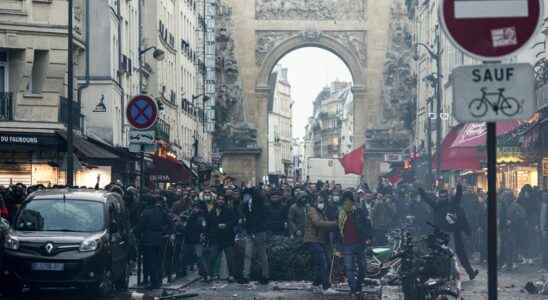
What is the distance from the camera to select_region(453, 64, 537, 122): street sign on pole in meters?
6.03

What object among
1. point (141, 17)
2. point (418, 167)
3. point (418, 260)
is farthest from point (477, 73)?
point (418, 167)

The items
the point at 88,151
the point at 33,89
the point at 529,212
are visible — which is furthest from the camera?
the point at 33,89

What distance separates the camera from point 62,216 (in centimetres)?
1845

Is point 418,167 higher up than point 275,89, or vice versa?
point 275,89

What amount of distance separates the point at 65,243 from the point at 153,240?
378 centimetres

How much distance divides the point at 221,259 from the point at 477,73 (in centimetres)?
1818

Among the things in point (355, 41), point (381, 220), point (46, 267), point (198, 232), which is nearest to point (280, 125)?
point (355, 41)

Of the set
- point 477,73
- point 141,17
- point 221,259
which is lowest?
point 221,259

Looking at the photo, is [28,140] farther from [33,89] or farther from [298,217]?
[298,217]

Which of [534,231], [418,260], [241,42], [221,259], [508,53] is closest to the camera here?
[508,53]

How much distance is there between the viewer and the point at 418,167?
63.9m

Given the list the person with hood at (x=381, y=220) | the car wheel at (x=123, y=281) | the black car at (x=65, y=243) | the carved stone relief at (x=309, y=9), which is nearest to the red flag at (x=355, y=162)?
the person with hood at (x=381, y=220)

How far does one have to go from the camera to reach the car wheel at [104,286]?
1798 centimetres

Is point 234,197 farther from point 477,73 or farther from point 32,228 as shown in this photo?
point 477,73
